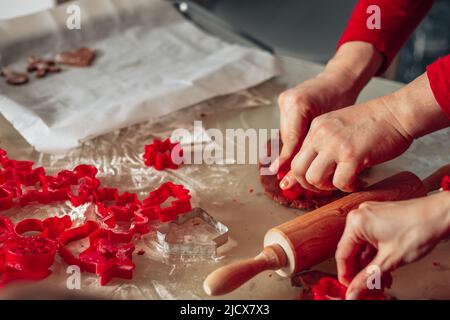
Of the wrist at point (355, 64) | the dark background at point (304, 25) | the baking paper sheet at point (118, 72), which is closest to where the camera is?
the wrist at point (355, 64)

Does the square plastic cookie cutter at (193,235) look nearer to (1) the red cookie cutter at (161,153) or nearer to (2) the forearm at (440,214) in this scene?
(1) the red cookie cutter at (161,153)

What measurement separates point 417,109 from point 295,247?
0.28 metres

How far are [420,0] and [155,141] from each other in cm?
54

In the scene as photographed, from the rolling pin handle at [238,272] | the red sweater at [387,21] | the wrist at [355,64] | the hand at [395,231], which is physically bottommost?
the rolling pin handle at [238,272]

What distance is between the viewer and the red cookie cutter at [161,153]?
1.16m

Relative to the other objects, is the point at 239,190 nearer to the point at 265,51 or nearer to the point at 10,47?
the point at 265,51

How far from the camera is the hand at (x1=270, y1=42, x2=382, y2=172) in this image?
1070 mm

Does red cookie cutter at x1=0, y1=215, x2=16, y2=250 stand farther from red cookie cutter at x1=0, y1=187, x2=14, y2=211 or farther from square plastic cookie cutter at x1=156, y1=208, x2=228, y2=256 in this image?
square plastic cookie cutter at x1=156, y1=208, x2=228, y2=256

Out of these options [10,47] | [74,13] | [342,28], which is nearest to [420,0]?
[342,28]

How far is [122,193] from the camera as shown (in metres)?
1.09

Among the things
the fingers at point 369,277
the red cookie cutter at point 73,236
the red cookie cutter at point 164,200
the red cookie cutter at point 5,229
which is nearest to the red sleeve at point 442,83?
the fingers at point 369,277

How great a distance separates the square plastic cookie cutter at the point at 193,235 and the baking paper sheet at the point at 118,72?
1.04 ft

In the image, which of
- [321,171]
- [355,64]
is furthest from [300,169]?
[355,64]

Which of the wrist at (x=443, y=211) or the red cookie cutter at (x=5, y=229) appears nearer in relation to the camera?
the wrist at (x=443, y=211)
